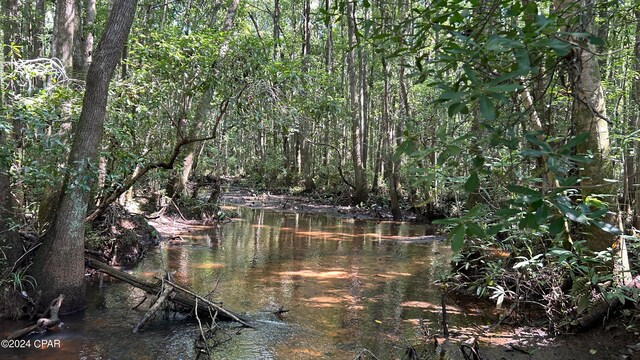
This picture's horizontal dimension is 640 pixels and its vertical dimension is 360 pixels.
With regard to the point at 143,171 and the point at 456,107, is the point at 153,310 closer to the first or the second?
the point at 143,171

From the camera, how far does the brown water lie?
18.1ft

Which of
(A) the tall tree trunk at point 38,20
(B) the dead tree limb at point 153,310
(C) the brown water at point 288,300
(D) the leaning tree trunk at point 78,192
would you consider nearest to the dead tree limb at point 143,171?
(C) the brown water at point 288,300

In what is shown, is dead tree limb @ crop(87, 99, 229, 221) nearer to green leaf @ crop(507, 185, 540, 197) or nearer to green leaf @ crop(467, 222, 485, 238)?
green leaf @ crop(467, 222, 485, 238)

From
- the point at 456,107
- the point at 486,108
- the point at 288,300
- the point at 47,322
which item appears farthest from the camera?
the point at 288,300

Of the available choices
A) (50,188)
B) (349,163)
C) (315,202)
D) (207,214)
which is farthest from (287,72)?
(349,163)

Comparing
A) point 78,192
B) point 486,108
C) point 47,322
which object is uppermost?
point 486,108

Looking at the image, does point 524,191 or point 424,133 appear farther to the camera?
point 424,133

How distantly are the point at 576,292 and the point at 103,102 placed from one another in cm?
695

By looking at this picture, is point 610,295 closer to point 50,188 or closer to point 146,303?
point 146,303

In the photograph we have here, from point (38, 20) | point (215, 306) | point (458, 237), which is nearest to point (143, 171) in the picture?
point (215, 306)

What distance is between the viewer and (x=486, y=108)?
61.8 inches

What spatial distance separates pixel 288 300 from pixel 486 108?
6.57m

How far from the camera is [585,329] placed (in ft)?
18.1

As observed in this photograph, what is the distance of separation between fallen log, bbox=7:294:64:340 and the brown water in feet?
0.45
